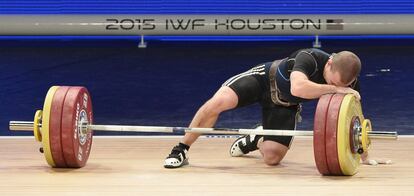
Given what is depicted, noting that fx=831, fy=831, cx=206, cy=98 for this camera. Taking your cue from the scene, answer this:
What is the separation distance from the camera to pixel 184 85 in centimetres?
735

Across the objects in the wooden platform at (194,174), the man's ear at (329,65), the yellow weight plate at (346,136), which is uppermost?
the man's ear at (329,65)

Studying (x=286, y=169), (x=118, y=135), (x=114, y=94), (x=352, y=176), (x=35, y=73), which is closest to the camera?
(x=352, y=176)

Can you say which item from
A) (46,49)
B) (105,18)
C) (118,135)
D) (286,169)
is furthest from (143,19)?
(286,169)

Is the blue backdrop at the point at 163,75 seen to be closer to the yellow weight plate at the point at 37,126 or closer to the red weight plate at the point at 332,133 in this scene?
the yellow weight plate at the point at 37,126

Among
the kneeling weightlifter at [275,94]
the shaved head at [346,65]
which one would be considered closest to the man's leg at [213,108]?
the kneeling weightlifter at [275,94]

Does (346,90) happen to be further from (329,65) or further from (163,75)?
(163,75)

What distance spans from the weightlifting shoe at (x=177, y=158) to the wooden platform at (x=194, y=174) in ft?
0.14

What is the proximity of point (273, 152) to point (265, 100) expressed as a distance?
0.32m

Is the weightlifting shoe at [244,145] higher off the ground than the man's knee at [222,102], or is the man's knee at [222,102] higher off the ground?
the man's knee at [222,102]

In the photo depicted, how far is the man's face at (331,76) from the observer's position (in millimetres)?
4180

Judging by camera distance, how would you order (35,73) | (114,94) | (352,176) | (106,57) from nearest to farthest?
(352,176) → (114,94) → (35,73) → (106,57)

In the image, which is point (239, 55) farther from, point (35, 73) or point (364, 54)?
point (35, 73)

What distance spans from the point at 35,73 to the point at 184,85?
4.98 ft

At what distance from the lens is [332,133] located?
4031 mm
